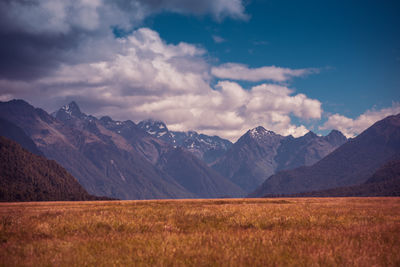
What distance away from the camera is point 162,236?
15.2 metres

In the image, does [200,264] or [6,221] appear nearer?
[200,264]

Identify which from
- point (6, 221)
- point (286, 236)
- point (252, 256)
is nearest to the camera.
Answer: point (252, 256)

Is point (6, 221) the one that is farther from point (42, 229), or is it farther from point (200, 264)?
point (200, 264)

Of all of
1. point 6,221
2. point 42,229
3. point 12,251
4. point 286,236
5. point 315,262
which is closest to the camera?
point 315,262

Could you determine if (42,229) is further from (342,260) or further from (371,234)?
(371,234)

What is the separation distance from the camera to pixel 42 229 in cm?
1675

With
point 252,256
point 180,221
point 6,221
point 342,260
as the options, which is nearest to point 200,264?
point 252,256

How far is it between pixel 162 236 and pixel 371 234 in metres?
10.6

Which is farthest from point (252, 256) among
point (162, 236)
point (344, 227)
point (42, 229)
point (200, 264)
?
point (42, 229)

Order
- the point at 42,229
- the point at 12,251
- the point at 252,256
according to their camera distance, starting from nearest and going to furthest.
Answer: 1. the point at 252,256
2. the point at 12,251
3. the point at 42,229

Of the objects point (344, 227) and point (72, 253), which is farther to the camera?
point (344, 227)

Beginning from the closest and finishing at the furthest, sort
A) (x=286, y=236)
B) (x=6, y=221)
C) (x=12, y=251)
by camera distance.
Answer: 1. (x=12, y=251)
2. (x=286, y=236)
3. (x=6, y=221)

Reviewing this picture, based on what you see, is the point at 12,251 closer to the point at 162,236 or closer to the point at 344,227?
the point at 162,236

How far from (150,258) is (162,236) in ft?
11.0
